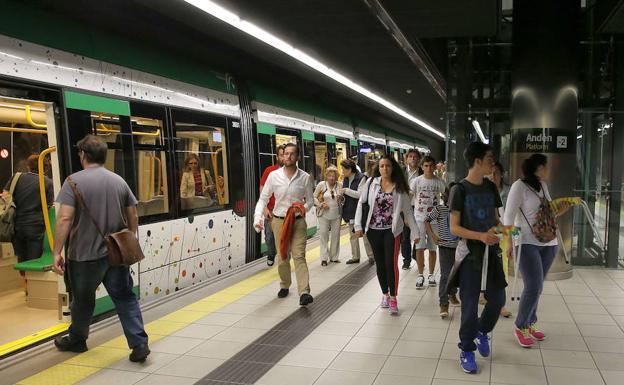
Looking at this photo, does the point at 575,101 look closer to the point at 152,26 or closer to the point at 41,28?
the point at 152,26

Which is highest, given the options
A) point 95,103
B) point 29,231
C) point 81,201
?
point 95,103

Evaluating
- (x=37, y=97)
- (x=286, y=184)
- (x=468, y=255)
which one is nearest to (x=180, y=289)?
(x=286, y=184)

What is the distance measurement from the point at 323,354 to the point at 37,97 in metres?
2.95

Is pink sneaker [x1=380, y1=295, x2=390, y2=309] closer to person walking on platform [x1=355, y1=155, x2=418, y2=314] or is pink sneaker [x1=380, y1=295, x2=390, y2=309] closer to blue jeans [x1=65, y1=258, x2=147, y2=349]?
person walking on platform [x1=355, y1=155, x2=418, y2=314]

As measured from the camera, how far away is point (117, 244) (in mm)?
3742

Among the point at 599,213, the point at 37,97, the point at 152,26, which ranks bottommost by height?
the point at 599,213

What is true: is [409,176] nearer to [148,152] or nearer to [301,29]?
[301,29]

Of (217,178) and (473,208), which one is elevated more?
(217,178)

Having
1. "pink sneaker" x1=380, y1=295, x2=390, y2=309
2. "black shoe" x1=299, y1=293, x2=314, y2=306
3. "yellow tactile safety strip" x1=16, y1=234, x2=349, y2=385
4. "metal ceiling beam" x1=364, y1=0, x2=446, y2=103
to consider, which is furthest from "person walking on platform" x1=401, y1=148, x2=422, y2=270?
"black shoe" x1=299, y1=293, x2=314, y2=306

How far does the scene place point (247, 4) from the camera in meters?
5.79

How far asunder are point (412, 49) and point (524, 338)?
5.74m

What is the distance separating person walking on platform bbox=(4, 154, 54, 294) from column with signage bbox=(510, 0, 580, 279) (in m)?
5.72

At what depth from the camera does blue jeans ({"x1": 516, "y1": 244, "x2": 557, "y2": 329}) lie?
404 centimetres

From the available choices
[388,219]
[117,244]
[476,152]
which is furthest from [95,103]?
[476,152]
